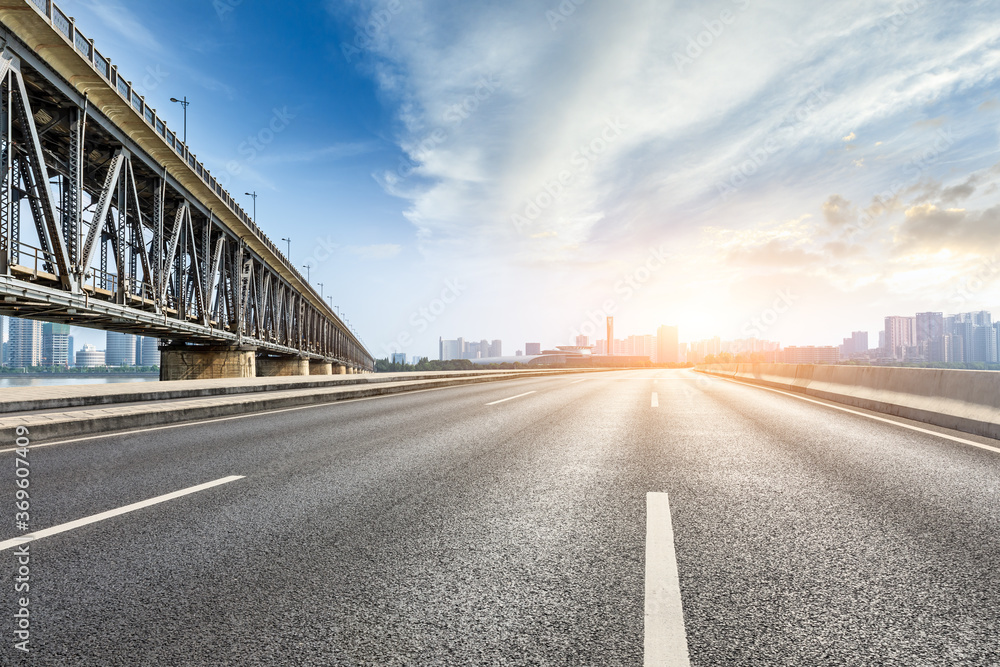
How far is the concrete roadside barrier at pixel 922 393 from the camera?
7.27 meters

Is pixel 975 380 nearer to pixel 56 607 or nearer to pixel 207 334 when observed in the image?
pixel 56 607

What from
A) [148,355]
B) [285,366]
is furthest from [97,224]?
[148,355]

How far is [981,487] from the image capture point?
4.33 meters

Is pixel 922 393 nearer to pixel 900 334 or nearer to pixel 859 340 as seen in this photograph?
pixel 900 334

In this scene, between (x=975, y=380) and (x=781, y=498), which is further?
(x=975, y=380)

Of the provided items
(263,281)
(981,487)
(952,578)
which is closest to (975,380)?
(981,487)

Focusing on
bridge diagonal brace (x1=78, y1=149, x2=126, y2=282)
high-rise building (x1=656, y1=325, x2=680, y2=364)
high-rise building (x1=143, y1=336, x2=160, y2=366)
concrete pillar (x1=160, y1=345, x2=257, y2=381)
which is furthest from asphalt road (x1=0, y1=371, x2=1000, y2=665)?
high-rise building (x1=656, y1=325, x2=680, y2=364)

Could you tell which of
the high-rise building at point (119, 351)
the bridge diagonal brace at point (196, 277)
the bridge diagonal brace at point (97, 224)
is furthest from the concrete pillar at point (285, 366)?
the high-rise building at point (119, 351)

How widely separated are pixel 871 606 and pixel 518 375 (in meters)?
34.1

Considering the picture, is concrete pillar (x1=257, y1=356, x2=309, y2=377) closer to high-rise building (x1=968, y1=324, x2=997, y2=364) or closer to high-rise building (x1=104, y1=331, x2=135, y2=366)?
high-rise building (x1=968, y1=324, x2=997, y2=364)

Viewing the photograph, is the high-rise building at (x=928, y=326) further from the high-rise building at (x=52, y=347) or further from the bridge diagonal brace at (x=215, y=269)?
the high-rise building at (x=52, y=347)

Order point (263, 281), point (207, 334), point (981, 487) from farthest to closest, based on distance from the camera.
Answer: point (263, 281) < point (207, 334) < point (981, 487)

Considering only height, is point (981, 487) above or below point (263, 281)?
below

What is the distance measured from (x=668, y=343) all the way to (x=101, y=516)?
193 m
